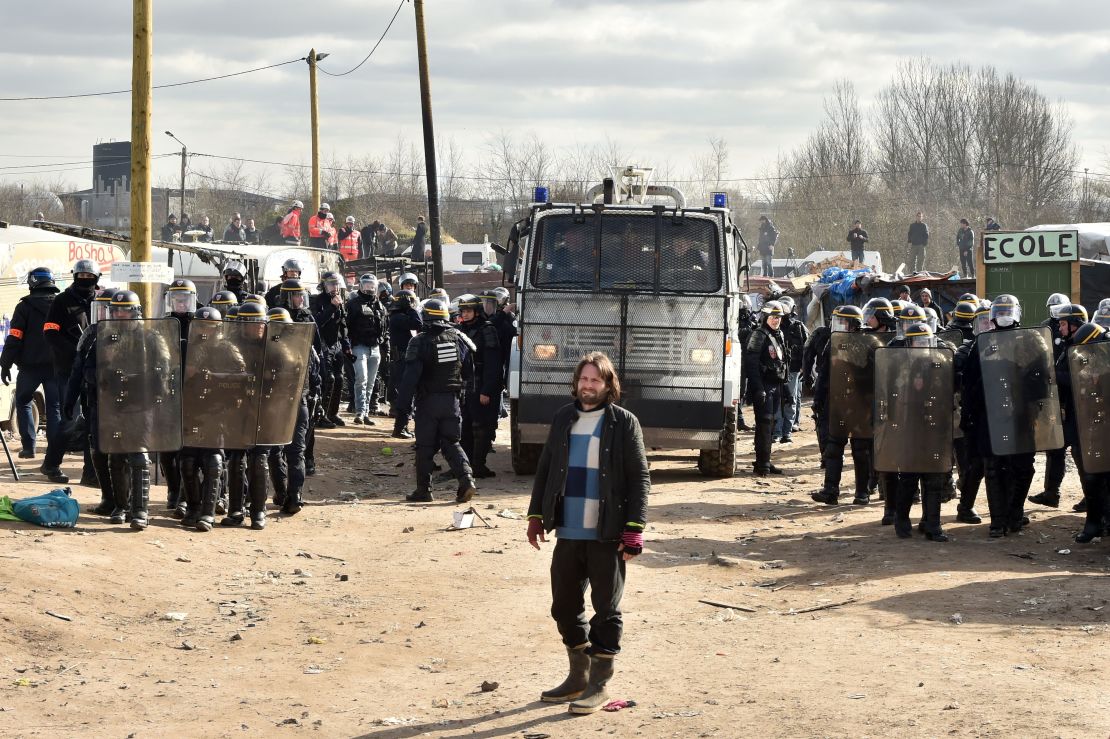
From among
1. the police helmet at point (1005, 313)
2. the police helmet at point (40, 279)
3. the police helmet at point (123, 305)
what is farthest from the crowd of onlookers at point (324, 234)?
the police helmet at point (1005, 313)

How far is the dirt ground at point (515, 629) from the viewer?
7.20 m

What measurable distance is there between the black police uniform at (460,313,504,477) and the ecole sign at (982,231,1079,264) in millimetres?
11543

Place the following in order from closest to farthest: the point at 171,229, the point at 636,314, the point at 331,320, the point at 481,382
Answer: the point at 636,314 < the point at 481,382 < the point at 331,320 < the point at 171,229

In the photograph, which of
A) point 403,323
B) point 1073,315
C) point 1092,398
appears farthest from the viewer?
point 403,323

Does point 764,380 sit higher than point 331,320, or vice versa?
point 331,320

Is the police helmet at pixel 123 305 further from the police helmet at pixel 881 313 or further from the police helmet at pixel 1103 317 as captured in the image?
the police helmet at pixel 1103 317

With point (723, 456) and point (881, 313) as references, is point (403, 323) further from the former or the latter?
point (881, 313)

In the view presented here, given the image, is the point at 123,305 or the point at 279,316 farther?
the point at 279,316

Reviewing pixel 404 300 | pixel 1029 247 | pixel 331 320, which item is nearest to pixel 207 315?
pixel 331 320

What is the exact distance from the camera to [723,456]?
53.8ft

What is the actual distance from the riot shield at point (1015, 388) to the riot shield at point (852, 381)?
155 cm

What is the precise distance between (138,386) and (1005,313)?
22.8 ft

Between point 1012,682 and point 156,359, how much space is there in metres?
7.26

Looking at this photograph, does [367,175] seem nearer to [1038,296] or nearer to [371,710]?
[1038,296]
